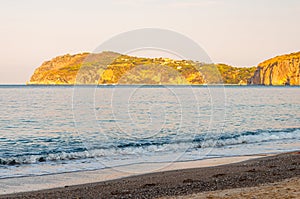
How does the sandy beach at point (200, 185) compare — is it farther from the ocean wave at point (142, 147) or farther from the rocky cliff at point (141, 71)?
the ocean wave at point (142, 147)

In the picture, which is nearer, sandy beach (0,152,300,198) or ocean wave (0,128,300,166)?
sandy beach (0,152,300,198)

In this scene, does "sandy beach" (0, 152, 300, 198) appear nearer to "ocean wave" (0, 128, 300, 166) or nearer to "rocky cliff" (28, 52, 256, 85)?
"rocky cliff" (28, 52, 256, 85)

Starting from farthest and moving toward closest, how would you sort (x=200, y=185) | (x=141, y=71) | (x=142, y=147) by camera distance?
(x=142, y=147) < (x=141, y=71) < (x=200, y=185)

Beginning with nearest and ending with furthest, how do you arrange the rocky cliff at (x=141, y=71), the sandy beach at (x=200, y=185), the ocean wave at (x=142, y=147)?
the sandy beach at (x=200, y=185) < the rocky cliff at (x=141, y=71) < the ocean wave at (x=142, y=147)

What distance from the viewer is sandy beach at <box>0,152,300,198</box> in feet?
36.8

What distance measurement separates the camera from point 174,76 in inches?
571

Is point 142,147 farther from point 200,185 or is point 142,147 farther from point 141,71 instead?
point 200,185

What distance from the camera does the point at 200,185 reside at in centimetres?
1312

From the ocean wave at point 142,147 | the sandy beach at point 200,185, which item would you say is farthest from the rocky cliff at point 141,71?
the ocean wave at point 142,147

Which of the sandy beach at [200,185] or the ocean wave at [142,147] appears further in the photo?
the ocean wave at [142,147]

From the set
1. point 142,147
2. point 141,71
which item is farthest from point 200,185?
point 142,147

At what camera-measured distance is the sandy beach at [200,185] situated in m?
11.2

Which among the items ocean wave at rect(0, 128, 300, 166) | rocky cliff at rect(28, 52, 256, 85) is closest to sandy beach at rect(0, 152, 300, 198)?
rocky cliff at rect(28, 52, 256, 85)

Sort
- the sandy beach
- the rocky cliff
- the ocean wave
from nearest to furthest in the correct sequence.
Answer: the sandy beach, the rocky cliff, the ocean wave
